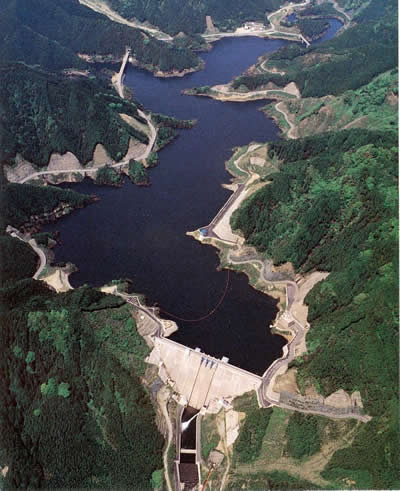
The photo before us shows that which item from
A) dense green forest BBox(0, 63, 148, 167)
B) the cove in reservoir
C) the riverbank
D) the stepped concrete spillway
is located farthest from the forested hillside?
the stepped concrete spillway

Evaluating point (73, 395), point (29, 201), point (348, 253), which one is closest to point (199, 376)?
point (73, 395)

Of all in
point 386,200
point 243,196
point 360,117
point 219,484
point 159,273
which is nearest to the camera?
point 219,484

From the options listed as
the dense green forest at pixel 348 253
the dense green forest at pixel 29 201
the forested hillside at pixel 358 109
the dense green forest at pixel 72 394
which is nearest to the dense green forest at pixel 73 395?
the dense green forest at pixel 72 394

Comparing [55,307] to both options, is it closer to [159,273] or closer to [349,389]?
[159,273]

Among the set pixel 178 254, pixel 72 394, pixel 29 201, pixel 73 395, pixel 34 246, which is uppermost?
pixel 178 254

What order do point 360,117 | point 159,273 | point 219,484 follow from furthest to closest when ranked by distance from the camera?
point 360,117, point 159,273, point 219,484

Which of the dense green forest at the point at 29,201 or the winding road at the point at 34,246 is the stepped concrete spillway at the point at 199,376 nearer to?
the winding road at the point at 34,246

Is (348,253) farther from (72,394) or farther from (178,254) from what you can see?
(72,394)

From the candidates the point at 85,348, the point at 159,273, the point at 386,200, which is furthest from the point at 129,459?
the point at 386,200
